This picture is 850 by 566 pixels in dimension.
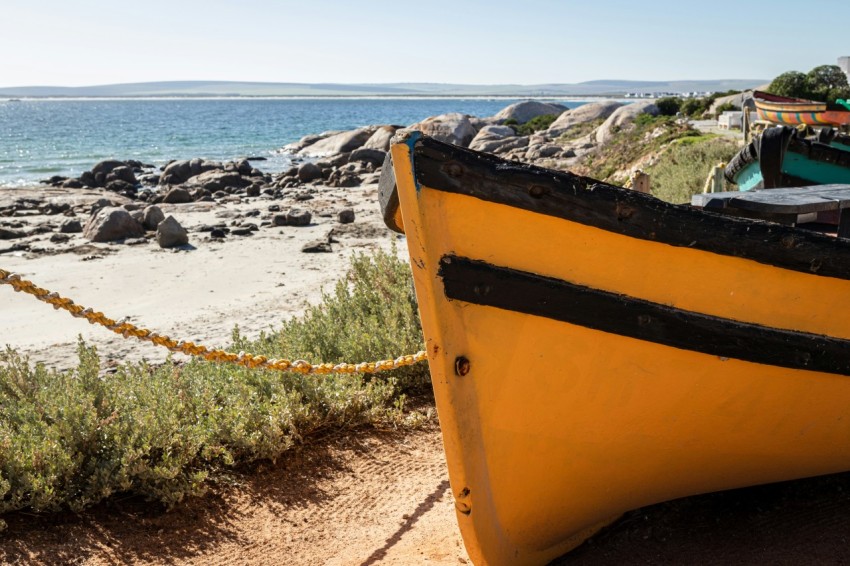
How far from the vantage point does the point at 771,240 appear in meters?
2.74

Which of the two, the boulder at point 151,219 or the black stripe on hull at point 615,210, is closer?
the black stripe on hull at point 615,210

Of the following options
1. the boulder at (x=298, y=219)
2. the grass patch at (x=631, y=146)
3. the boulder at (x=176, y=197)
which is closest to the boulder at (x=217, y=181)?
the boulder at (x=176, y=197)

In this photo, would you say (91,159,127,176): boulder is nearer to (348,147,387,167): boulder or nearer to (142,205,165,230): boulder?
(348,147,387,167): boulder

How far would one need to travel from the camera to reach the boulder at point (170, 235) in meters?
13.6

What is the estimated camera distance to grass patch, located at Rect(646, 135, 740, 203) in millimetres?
11633

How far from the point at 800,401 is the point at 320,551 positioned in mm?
2267

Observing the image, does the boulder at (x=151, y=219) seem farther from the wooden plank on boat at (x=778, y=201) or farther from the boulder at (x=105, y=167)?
the wooden plank on boat at (x=778, y=201)

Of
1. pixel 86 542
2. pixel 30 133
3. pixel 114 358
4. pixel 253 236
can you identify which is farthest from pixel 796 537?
pixel 30 133

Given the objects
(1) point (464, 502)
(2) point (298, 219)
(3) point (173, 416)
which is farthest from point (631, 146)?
(1) point (464, 502)

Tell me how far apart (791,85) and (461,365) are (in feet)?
82.3

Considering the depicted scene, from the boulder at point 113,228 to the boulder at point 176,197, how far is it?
5.36 meters

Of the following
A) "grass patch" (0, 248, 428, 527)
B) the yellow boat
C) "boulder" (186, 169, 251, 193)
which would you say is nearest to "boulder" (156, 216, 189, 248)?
"grass patch" (0, 248, 428, 527)

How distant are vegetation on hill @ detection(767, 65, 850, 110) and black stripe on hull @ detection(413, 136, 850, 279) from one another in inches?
906

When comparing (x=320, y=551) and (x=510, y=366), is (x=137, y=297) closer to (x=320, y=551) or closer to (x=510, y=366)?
(x=320, y=551)
